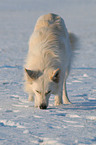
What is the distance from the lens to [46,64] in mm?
4824

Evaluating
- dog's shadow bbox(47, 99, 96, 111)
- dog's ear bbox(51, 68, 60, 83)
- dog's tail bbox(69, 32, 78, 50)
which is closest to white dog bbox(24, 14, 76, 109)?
Answer: dog's ear bbox(51, 68, 60, 83)

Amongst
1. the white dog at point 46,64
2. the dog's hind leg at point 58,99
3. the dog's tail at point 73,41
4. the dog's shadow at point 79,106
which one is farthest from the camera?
the dog's tail at point 73,41

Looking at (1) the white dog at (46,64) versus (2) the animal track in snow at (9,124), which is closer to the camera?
(2) the animal track in snow at (9,124)

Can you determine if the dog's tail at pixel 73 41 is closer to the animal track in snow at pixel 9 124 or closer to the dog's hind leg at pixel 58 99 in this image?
the dog's hind leg at pixel 58 99

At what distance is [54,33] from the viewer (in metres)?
5.49

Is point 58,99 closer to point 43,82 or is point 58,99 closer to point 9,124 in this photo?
point 43,82

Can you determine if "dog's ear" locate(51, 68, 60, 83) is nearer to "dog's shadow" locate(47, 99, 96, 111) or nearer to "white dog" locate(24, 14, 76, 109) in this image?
"white dog" locate(24, 14, 76, 109)

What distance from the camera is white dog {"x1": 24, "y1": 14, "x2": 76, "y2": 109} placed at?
4719mm

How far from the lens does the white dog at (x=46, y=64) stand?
4719 mm

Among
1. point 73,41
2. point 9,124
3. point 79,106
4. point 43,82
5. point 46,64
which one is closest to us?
point 9,124

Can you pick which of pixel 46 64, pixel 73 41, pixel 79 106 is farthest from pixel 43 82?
pixel 73 41

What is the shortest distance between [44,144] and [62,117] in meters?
1.14

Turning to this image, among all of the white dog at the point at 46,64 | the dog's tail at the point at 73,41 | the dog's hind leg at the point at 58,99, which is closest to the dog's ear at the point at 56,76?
the white dog at the point at 46,64

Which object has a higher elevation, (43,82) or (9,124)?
(43,82)
